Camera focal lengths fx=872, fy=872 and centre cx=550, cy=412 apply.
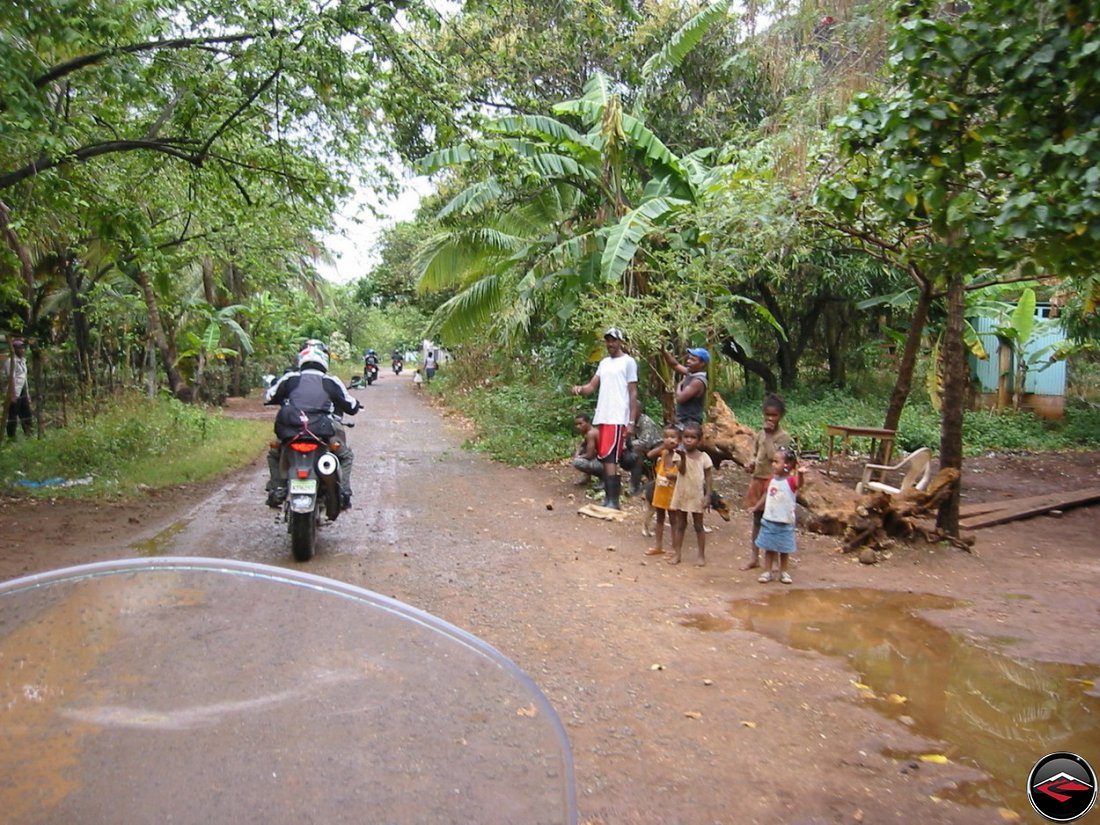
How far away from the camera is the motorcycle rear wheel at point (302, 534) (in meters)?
6.55

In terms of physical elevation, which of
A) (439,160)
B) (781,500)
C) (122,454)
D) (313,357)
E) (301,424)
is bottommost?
(122,454)

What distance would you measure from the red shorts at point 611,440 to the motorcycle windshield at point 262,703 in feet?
23.1

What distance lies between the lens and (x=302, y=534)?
659cm

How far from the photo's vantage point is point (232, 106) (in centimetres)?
795

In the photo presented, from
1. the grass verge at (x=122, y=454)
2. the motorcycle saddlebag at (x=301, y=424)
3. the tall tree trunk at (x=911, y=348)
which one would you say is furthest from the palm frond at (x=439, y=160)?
the tall tree trunk at (x=911, y=348)

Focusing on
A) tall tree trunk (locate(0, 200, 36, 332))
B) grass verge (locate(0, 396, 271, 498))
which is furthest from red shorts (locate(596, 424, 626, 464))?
tall tree trunk (locate(0, 200, 36, 332))

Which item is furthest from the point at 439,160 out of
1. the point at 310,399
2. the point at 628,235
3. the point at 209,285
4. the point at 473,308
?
the point at 209,285

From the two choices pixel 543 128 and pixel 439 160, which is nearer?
pixel 439 160

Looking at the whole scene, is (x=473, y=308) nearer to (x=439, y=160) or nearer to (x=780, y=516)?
(x=439, y=160)

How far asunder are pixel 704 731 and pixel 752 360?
1711 centimetres

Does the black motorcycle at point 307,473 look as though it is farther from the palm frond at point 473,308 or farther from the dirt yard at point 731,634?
the palm frond at point 473,308

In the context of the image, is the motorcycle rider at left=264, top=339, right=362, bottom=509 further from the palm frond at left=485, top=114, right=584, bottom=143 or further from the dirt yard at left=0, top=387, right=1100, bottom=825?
the palm frond at left=485, top=114, right=584, bottom=143

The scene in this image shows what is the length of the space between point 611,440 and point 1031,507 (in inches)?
204

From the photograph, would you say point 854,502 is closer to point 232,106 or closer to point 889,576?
point 889,576
